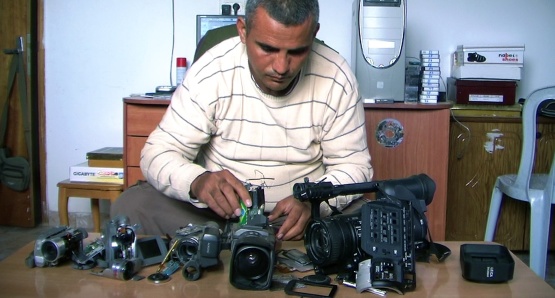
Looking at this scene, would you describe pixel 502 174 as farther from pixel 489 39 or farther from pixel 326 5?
pixel 326 5

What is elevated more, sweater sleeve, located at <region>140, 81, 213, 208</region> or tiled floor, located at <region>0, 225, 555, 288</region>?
sweater sleeve, located at <region>140, 81, 213, 208</region>

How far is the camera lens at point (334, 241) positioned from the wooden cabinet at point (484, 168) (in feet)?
5.38

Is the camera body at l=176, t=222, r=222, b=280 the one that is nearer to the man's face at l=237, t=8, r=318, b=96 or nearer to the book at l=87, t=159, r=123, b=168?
the man's face at l=237, t=8, r=318, b=96

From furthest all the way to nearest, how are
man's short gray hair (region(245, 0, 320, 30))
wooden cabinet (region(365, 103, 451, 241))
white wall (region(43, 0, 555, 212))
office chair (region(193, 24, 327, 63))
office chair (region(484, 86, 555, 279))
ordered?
white wall (region(43, 0, 555, 212)) < wooden cabinet (region(365, 103, 451, 241)) < office chair (region(484, 86, 555, 279)) < office chair (region(193, 24, 327, 63)) < man's short gray hair (region(245, 0, 320, 30))

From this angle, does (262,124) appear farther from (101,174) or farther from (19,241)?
(19,241)

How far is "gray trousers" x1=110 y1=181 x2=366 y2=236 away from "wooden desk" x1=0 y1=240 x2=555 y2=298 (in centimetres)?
32

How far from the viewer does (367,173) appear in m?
1.47

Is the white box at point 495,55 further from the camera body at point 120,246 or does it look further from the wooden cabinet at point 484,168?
the camera body at point 120,246

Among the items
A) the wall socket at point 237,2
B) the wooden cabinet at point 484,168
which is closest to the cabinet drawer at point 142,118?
the wall socket at point 237,2

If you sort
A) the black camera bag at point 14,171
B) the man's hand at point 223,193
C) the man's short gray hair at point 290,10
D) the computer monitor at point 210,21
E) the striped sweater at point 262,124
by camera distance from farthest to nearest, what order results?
the black camera bag at point 14,171 → the computer monitor at point 210,21 → the striped sweater at point 262,124 → the man's short gray hair at point 290,10 → the man's hand at point 223,193

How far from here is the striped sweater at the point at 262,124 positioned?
148 centimetres

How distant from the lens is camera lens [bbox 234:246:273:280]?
3.18 ft

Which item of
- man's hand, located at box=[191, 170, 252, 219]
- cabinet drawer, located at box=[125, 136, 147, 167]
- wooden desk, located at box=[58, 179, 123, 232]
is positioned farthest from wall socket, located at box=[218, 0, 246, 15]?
man's hand, located at box=[191, 170, 252, 219]

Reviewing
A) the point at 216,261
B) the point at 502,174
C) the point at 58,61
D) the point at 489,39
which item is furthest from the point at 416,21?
the point at 216,261
